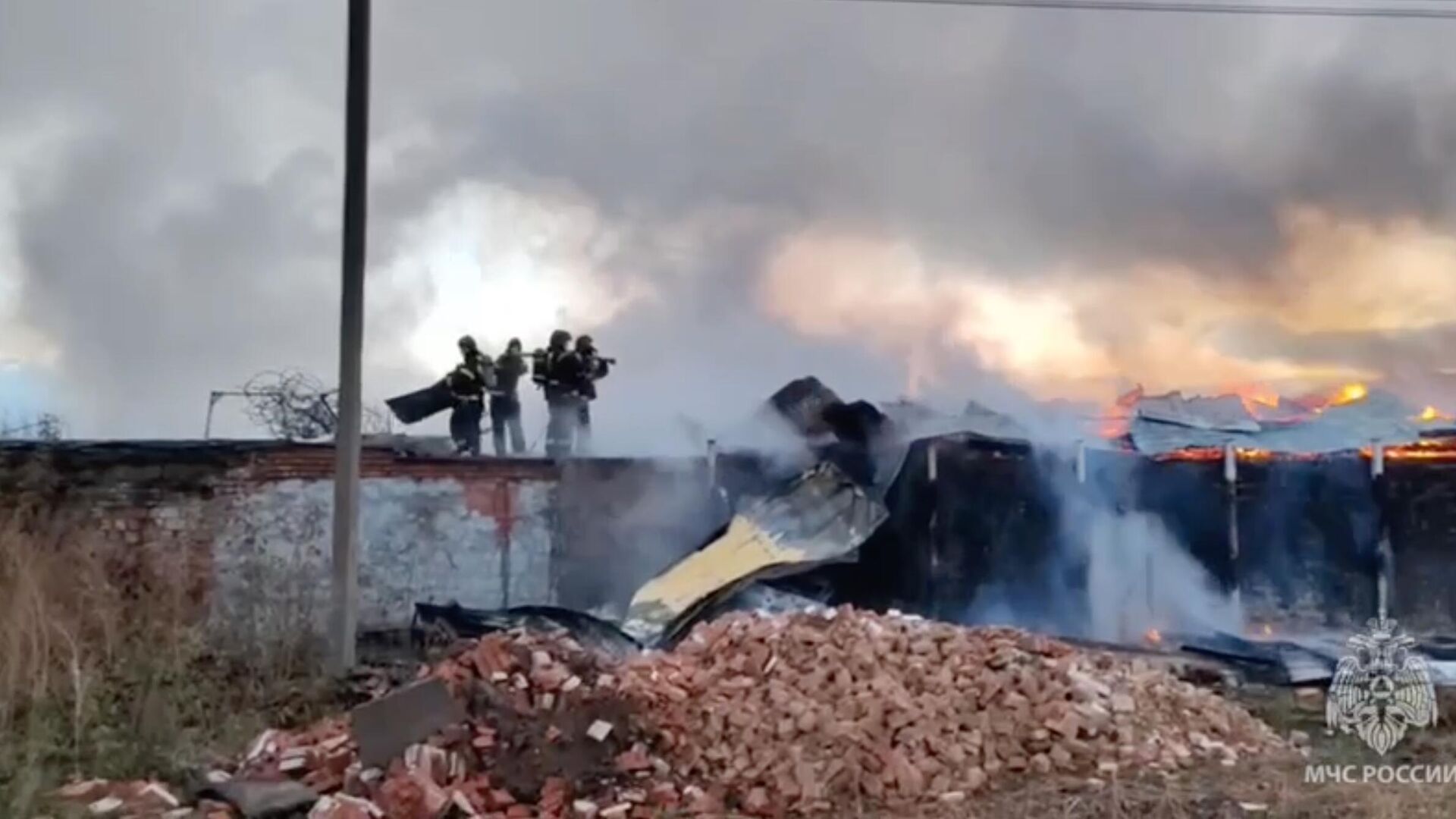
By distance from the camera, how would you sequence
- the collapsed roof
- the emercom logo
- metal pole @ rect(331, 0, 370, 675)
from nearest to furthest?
metal pole @ rect(331, 0, 370, 675) → the emercom logo → the collapsed roof

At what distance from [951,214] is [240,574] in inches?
248

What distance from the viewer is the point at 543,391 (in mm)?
9578

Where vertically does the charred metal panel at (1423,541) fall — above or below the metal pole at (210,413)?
below

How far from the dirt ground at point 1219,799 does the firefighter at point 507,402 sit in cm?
452

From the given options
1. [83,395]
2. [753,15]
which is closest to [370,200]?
[83,395]

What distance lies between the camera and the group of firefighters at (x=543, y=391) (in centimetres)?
956

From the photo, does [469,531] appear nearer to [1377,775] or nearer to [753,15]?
[753,15]

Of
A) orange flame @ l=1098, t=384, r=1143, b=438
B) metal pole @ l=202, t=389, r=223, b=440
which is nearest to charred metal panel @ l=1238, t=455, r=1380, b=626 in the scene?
orange flame @ l=1098, t=384, r=1143, b=438

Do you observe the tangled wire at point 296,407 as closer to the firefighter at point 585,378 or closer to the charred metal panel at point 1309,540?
the firefighter at point 585,378

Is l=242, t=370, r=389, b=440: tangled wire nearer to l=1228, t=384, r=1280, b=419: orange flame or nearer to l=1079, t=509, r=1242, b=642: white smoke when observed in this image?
l=1079, t=509, r=1242, b=642: white smoke

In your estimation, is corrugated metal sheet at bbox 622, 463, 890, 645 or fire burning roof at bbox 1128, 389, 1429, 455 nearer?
corrugated metal sheet at bbox 622, 463, 890, 645

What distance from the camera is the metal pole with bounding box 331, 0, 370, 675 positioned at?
8.14m

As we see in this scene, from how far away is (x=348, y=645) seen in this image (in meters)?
8.29

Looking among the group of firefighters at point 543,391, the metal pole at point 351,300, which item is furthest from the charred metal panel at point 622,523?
the metal pole at point 351,300
